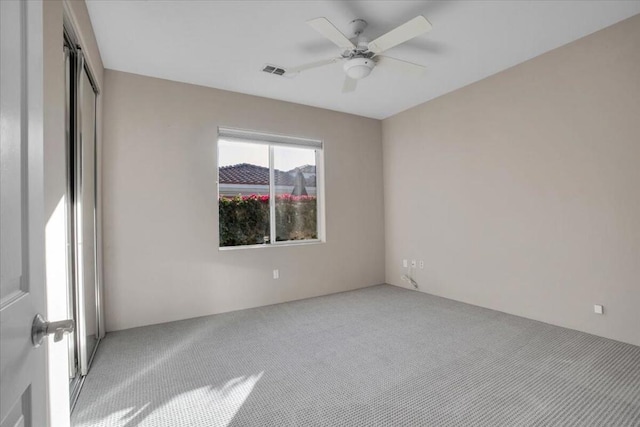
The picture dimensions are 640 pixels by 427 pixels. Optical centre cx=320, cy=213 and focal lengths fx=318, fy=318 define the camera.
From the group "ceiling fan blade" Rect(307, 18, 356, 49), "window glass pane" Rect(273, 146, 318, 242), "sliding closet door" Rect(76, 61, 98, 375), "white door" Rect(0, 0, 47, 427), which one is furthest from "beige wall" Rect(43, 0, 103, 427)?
"window glass pane" Rect(273, 146, 318, 242)

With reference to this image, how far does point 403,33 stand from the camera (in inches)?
90.8

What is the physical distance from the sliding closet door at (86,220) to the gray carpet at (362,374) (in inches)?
9.6

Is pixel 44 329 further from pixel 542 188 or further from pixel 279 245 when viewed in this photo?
pixel 542 188

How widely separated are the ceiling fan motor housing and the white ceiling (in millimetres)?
259

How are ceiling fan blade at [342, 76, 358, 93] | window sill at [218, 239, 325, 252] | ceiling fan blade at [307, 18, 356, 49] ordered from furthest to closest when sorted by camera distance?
window sill at [218, 239, 325, 252] → ceiling fan blade at [342, 76, 358, 93] → ceiling fan blade at [307, 18, 356, 49]

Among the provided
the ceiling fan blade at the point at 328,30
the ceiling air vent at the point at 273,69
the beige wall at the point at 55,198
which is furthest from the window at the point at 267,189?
the beige wall at the point at 55,198

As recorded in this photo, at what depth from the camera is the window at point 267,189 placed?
404 centimetres

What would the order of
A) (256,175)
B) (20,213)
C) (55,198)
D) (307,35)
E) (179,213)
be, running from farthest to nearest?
(256,175), (179,213), (307,35), (55,198), (20,213)

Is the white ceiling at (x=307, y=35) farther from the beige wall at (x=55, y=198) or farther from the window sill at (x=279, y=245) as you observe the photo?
the window sill at (x=279, y=245)

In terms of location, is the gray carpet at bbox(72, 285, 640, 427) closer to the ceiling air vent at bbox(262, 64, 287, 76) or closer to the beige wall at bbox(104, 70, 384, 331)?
the beige wall at bbox(104, 70, 384, 331)

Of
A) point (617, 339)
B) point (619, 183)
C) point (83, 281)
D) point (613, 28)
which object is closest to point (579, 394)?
point (617, 339)

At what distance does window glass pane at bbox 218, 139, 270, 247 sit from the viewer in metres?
4.01

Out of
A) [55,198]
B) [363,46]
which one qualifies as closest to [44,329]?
[55,198]

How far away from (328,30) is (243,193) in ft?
7.90
